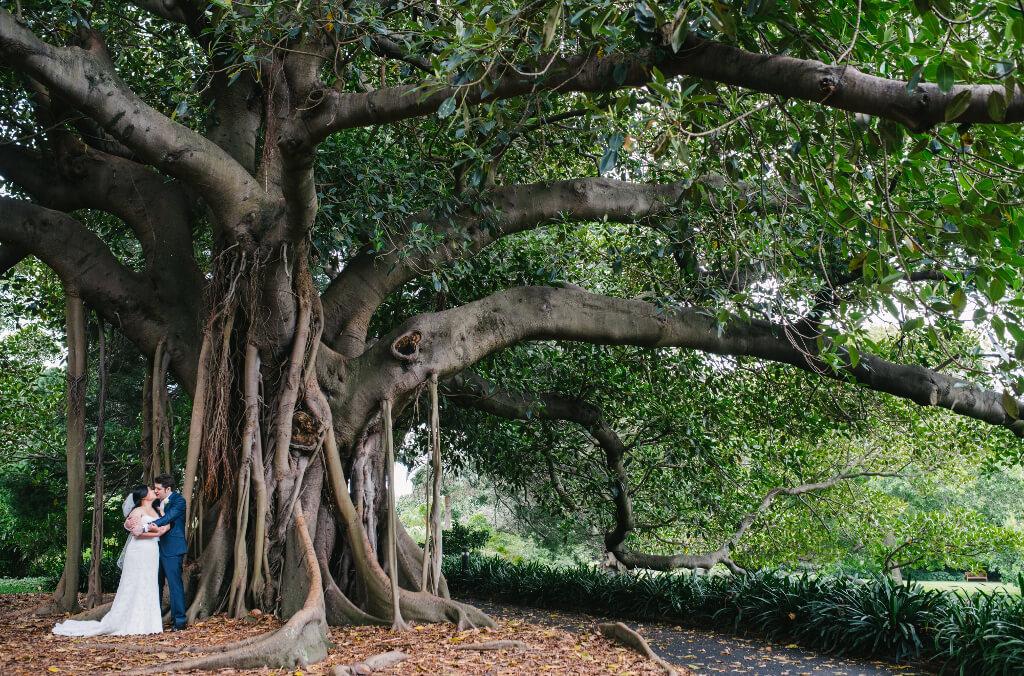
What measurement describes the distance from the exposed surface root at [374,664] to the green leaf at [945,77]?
413 cm

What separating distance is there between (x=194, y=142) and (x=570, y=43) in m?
3.11

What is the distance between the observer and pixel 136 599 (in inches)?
233

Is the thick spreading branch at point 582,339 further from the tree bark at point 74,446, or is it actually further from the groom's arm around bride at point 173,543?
the tree bark at point 74,446

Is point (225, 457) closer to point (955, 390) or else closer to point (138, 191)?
point (138, 191)

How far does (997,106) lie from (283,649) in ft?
15.2

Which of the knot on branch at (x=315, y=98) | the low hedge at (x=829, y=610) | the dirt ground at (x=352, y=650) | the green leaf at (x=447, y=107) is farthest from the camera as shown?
the low hedge at (x=829, y=610)

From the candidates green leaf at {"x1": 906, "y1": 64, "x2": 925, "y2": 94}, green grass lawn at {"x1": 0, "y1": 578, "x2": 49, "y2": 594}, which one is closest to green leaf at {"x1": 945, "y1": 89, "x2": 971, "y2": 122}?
green leaf at {"x1": 906, "y1": 64, "x2": 925, "y2": 94}

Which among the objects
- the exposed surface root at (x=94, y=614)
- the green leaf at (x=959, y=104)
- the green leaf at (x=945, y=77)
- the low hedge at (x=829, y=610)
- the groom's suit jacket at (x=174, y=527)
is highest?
the green leaf at (x=945, y=77)

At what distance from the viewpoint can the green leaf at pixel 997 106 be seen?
2.59 metres

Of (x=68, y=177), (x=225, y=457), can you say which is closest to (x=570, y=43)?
(x=225, y=457)

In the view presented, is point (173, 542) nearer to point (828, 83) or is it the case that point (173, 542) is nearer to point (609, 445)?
point (609, 445)

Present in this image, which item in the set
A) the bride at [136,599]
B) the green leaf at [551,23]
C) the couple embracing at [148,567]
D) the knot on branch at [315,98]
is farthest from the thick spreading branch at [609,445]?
the green leaf at [551,23]

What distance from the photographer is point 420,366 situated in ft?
22.9

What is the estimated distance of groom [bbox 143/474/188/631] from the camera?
240 inches
